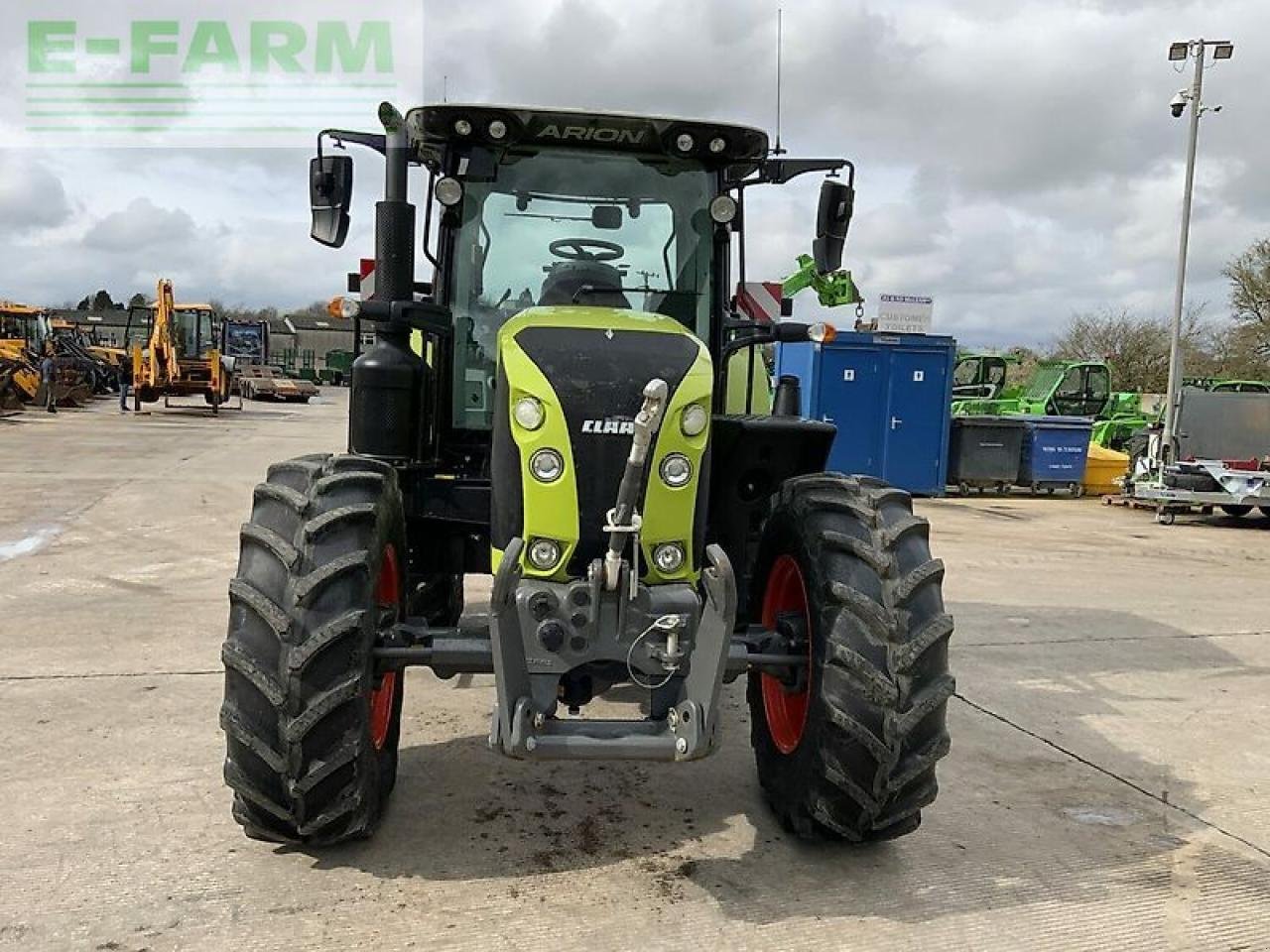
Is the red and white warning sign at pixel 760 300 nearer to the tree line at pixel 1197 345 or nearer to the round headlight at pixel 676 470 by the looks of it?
the round headlight at pixel 676 470

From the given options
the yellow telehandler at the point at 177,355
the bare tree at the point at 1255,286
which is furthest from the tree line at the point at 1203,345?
Result: the yellow telehandler at the point at 177,355

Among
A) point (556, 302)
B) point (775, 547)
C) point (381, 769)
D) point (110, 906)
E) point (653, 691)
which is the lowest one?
point (110, 906)

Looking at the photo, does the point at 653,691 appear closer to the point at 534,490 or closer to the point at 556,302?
the point at 534,490

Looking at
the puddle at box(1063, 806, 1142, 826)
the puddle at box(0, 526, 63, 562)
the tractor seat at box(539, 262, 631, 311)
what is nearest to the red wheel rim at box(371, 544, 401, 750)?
the tractor seat at box(539, 262, 631, 311)

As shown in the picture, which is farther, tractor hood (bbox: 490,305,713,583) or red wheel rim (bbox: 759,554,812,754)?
red wheel rim (bbox: 759,554,812,754)

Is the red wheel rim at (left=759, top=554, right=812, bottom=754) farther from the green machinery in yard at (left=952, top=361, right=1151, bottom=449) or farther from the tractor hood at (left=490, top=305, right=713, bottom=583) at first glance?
the green machinery in yard at (left=952, top=361, right=1151, bottom=449)

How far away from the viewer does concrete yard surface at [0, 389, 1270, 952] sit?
315cm

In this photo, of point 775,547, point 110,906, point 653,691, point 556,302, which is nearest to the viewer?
point 110,906

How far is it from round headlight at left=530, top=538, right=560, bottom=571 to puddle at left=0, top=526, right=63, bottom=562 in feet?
22.3

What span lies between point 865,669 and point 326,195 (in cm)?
281

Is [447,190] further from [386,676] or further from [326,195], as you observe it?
[386,676]

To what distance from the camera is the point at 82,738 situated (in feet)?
14.7

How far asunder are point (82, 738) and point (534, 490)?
2550 millimetres

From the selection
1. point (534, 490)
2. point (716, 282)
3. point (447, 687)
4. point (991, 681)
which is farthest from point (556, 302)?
point (991, 681)
